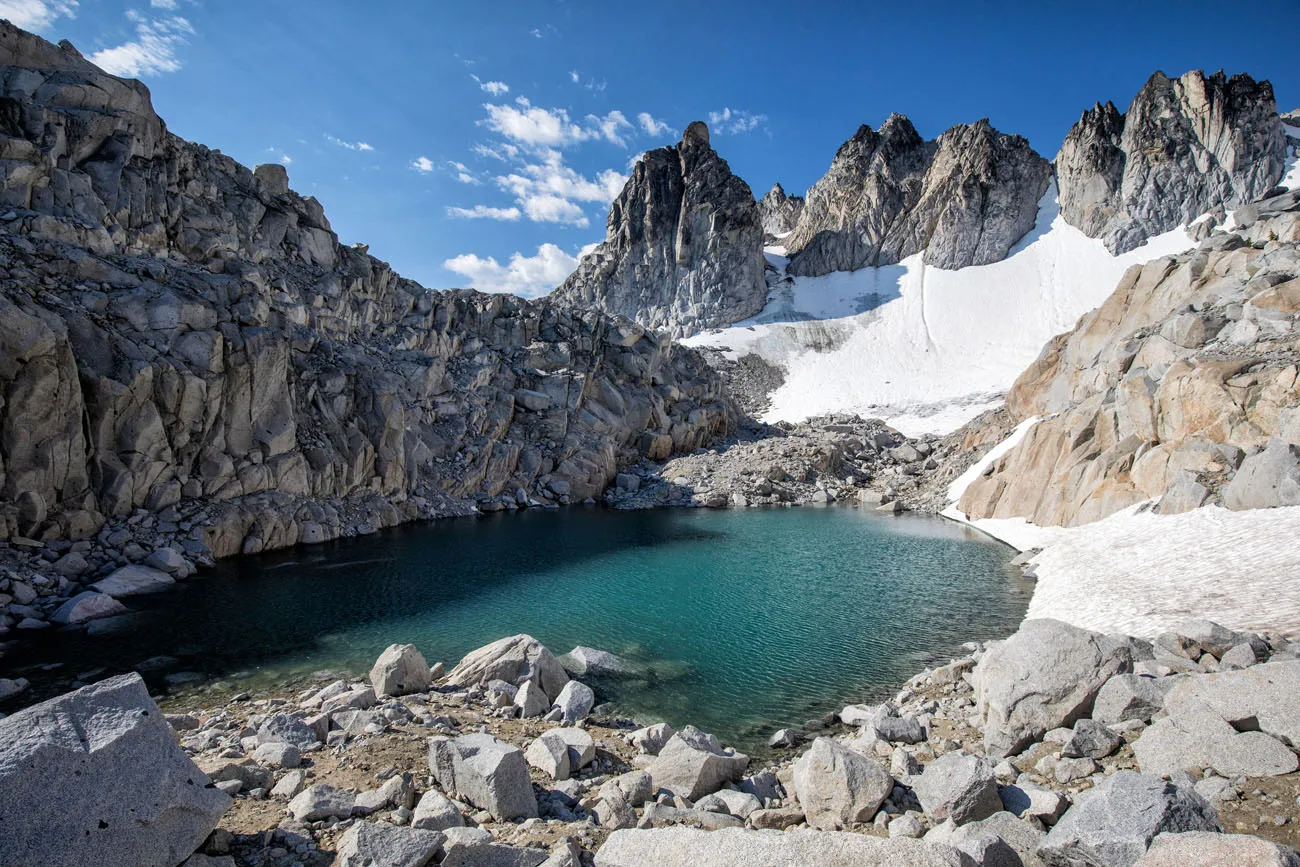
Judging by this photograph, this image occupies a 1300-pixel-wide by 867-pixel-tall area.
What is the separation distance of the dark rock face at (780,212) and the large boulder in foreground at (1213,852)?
15927cm

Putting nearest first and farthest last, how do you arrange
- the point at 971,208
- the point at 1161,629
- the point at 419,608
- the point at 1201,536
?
the point at 1161,629, the point at 1201,536, the point at 419,608, the point at 971,208

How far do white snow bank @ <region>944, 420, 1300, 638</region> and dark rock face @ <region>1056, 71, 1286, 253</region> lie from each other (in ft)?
317

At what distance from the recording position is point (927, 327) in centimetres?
9844

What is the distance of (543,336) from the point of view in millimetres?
59438

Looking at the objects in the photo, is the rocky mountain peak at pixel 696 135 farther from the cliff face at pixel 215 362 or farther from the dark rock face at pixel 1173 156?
the cliff face at pixel 215 362

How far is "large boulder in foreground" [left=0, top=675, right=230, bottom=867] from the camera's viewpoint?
16.8 feet

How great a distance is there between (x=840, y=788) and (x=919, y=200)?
12658 cm

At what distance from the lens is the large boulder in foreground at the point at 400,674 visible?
12.7m

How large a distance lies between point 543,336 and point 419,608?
137 ft

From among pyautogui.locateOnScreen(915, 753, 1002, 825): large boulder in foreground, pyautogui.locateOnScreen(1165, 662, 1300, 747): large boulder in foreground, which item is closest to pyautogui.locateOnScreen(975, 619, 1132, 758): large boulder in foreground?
pyautogui.locateOnScreen(1165, 662, 1300, 747): large boulder in foreground

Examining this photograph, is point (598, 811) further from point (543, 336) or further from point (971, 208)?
point (971, 208)

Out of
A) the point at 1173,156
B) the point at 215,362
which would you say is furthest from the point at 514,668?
the point at 1173,156

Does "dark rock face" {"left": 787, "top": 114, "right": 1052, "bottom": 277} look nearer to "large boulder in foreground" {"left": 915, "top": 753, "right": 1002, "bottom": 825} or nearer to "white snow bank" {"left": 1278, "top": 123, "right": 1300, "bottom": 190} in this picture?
"white snow bank" {"left": 1278, "top": 123, "right": 1300, "bottom": 190}

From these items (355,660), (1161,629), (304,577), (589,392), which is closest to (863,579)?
(1161,629)
